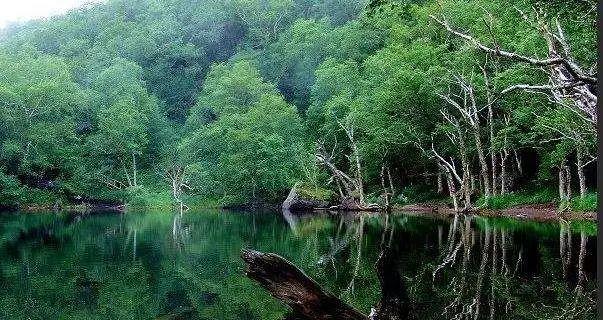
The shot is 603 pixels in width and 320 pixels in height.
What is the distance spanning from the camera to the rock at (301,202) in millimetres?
40594

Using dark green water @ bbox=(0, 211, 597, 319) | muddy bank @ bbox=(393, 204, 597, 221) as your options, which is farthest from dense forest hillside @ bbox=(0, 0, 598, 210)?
dark green water @ bbox=(0, 211, 597, 319)

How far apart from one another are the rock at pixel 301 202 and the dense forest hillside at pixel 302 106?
778 mm

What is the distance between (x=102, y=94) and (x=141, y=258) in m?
55.6

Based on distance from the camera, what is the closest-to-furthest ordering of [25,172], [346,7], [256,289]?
[256,289] < [25,172] < [346,7]

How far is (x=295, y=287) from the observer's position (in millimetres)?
5762

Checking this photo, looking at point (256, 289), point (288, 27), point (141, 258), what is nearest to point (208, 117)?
point (288, 27)

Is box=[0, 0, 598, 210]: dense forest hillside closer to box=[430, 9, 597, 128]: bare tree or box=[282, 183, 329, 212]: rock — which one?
box=[430, 9, 597, 128]: bare tree

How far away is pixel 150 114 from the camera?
67188 millimetres

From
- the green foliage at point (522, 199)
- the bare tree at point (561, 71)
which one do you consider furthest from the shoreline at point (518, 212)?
the bare tree at point (561, 71)

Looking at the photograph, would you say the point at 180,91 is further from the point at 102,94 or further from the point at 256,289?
the point at 256,289

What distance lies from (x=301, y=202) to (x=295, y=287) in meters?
35.3

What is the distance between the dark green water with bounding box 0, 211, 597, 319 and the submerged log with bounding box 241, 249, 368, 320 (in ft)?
5.33

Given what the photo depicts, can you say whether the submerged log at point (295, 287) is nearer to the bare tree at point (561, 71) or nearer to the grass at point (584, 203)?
the bare tree at point (561, 71)

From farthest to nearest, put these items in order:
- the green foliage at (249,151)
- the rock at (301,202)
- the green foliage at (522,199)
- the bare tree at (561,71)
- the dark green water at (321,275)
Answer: the green foliage at (249,151), the rock at (301,202), the green foliage at (522,199), the dark green water at (321,275), the bare tree at (561,71)
